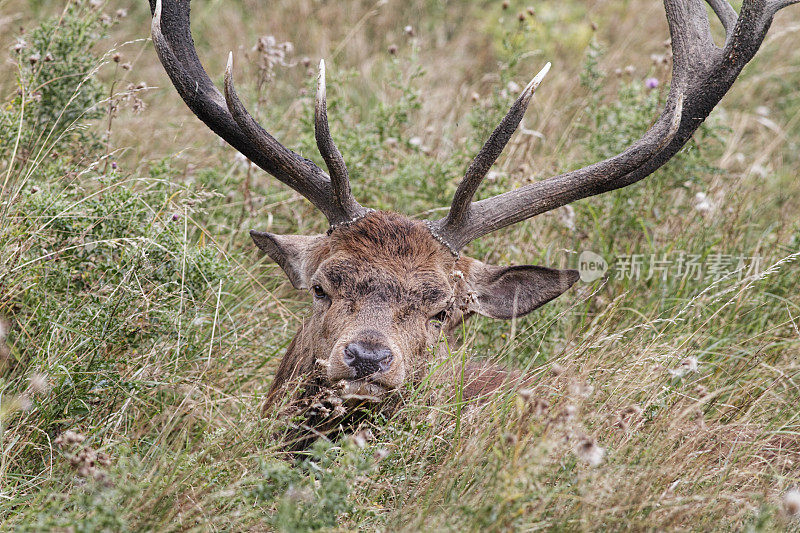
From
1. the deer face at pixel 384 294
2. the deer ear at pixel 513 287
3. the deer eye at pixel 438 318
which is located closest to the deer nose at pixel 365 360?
the deer face at pixel 384 294

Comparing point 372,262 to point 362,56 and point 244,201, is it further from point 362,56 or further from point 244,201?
point 362,56

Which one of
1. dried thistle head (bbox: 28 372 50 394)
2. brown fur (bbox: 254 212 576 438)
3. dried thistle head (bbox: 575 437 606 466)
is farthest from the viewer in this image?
brown fur (bbox: 254 212 576 438)

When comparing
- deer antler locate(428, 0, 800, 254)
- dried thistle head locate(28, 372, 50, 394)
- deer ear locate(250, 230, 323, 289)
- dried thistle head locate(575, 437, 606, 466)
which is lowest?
dried thistle head locate(575, 437, 606, 466)

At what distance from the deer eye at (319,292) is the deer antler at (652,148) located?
0.73 m

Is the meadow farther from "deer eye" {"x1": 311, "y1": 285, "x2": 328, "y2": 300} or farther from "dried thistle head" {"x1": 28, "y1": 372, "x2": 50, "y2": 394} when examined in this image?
"deer eye" {"x1": 311, "y1": 285, "x2": 328, "y2": 300}

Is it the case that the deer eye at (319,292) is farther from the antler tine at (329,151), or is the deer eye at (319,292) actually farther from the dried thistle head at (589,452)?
the dried thistle head at (589,452)

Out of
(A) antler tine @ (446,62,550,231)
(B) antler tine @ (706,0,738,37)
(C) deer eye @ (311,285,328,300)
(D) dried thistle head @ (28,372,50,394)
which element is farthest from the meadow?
(B) antler tine @ (706,0,738,37)

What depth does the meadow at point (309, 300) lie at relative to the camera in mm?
3299

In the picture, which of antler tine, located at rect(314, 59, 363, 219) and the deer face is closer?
the deer face

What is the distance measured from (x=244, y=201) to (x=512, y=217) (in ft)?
7.48

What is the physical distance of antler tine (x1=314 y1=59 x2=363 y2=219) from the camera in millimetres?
4441

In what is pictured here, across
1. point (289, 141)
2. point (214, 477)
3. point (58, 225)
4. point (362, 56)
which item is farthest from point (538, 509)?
point (362, 56)

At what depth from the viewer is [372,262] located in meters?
4.56

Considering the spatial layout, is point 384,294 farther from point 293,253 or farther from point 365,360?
point 293,253
